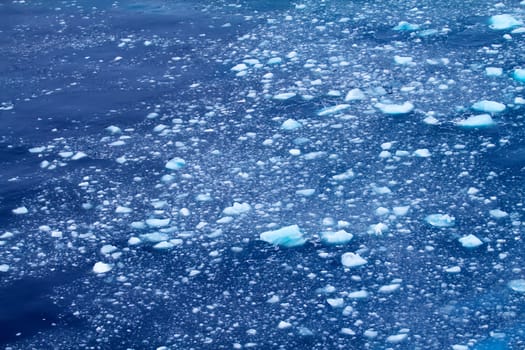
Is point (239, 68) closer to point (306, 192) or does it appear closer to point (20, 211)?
point (306, 192)

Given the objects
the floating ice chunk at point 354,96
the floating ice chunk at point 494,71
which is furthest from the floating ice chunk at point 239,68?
the floating ice chunk at point 494,71

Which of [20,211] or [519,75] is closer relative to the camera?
[20,211]

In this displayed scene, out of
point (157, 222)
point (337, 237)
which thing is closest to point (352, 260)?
point (337, 237)

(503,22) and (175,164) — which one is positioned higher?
(503,22)

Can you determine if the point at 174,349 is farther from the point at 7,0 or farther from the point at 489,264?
the point at 7,0

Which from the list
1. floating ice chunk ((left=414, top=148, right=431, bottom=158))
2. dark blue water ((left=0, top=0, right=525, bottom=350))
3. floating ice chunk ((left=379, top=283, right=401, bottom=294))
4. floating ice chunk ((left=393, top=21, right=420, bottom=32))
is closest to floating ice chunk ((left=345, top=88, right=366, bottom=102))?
dark blue water ((left=0, top=0, right=525, bottom=350))

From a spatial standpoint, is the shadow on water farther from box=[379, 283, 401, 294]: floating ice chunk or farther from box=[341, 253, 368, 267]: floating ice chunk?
box=[379, 283, 401, 294]: floating ice chunk

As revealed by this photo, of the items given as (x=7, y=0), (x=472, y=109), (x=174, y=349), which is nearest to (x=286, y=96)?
(x=472, y=109)
